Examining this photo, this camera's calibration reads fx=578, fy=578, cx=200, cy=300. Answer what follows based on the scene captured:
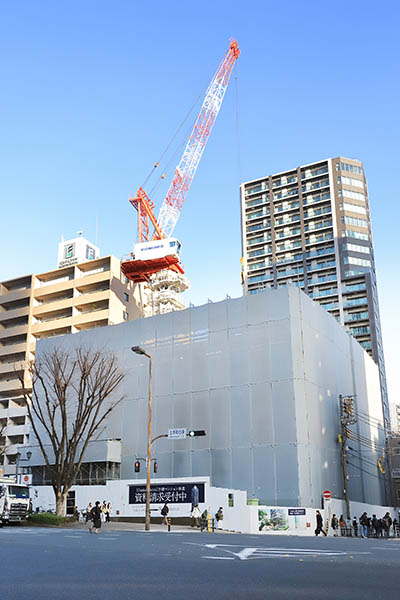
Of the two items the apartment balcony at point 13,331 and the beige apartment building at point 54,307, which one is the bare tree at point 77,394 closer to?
the beige apartment building at point 54,307

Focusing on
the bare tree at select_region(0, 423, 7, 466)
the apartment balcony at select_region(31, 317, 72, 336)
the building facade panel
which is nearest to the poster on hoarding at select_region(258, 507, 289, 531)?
the building facade panel

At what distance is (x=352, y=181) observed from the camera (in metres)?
110

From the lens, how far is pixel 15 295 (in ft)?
314

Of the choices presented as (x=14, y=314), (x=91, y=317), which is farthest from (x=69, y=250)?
(x=91, y=317)

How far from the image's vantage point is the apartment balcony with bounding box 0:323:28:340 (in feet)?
302

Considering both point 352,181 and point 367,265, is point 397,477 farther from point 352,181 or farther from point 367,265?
point 352,181

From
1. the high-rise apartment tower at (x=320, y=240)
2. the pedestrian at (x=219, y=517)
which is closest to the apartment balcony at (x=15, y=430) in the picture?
the high-rise apartment tower at (x=320, y=240)

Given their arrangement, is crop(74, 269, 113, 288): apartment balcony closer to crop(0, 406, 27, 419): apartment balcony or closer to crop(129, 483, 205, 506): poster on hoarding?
crop(0, 406, 27, 419): apartment balcony

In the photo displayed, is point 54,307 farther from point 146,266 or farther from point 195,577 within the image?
point 195,577

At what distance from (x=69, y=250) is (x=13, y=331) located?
53.3 feet

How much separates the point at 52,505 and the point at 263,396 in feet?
57.9

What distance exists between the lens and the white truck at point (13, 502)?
30484mm

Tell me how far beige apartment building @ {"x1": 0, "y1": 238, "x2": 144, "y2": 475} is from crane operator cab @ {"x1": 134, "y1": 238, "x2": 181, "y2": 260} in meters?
5.71

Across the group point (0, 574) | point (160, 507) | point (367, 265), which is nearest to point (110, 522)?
point (160, 507)
